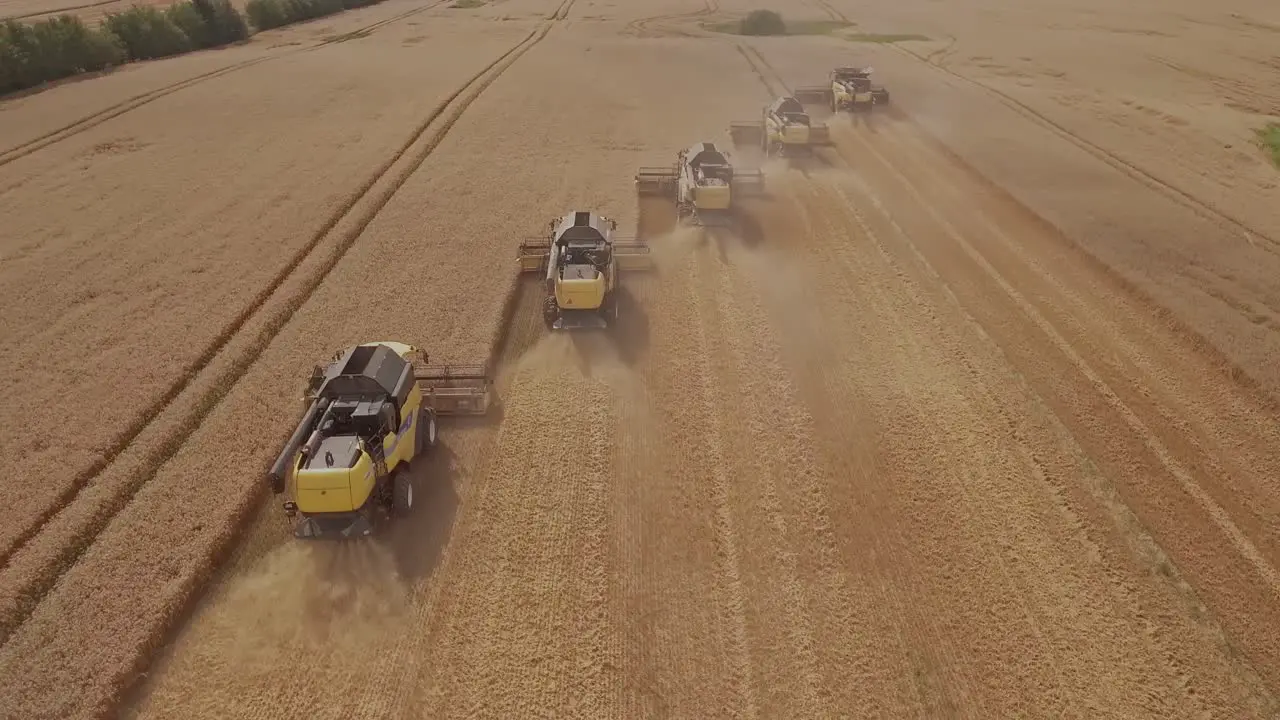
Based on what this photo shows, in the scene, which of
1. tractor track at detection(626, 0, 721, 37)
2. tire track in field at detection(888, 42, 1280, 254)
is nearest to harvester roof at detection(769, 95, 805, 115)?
tire track in field at detection(888, 42, 1280, 254)

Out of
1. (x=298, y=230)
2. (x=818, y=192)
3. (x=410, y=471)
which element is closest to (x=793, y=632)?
(x=410, y=471)

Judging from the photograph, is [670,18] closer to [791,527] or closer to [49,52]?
[49,52]

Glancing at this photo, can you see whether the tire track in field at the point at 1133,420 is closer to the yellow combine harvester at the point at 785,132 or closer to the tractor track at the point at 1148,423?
the tractor track at the point at 1148,423

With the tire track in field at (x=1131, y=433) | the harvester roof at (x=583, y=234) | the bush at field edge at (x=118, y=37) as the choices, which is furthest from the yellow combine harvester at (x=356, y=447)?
the bush at field edge at (x=118, y=37)

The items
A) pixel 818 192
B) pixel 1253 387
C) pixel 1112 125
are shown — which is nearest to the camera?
pixel 1253 387

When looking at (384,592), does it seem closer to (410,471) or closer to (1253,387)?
(410,471)

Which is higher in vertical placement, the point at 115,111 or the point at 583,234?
the point at 115,111

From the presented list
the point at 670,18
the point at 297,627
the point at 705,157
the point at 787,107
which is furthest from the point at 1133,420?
the point at 670,18
